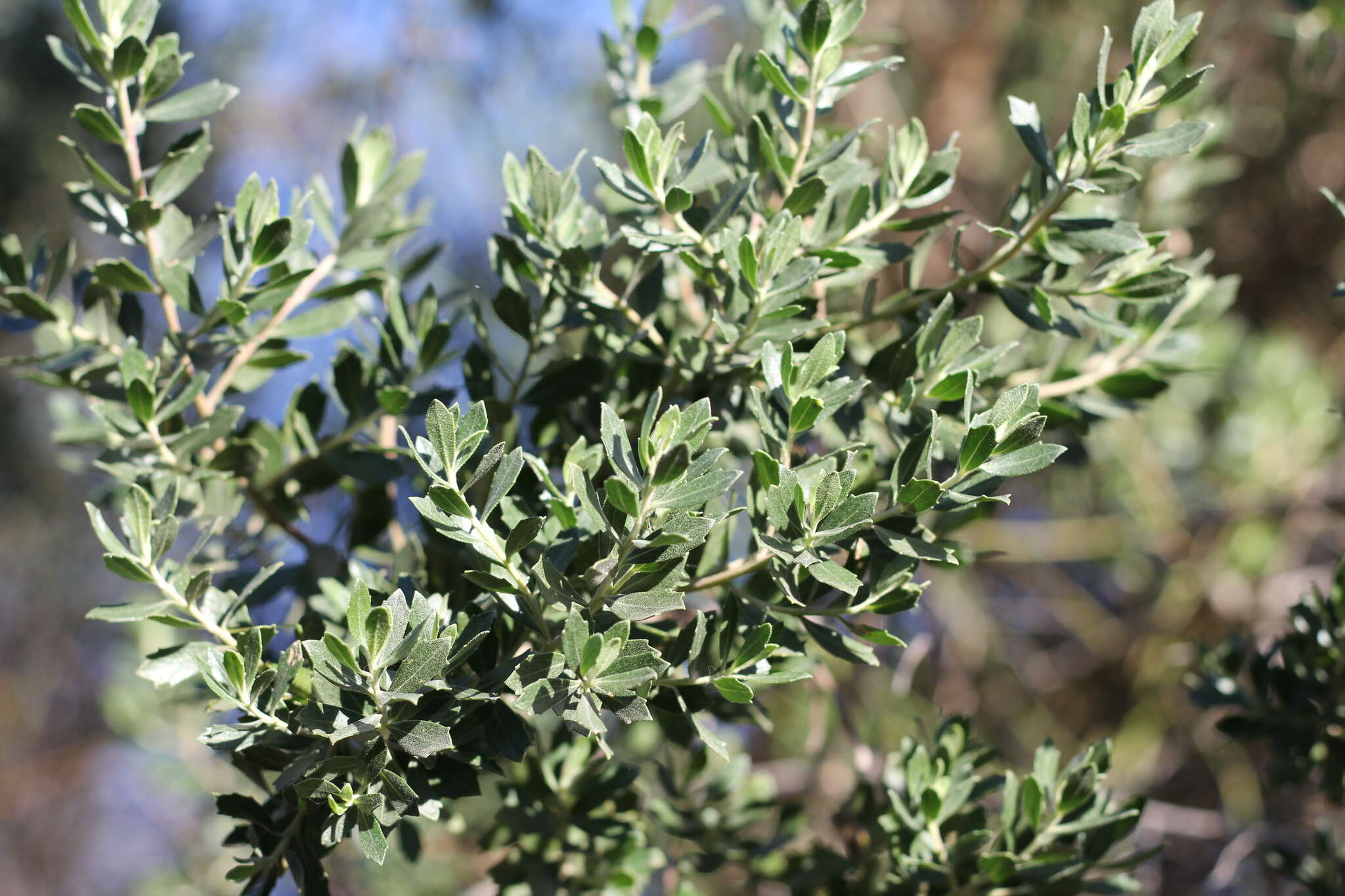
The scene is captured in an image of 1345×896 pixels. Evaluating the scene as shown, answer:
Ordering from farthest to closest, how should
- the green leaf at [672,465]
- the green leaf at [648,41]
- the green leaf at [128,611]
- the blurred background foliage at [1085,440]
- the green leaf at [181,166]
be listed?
the blurred background foliage at [1085,440], the green leaf at [648,41], the green leaf at [181,166], the green leaf at [128,611], the green leaf at [672,465]

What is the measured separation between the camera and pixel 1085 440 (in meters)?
1.30

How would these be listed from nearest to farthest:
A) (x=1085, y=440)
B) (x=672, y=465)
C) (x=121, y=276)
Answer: (x=672, y=465), (x=121, y=276), (x=1085, y=440)

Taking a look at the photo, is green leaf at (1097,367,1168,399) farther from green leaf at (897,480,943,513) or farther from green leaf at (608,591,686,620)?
green leaf at (608,591,686,620)

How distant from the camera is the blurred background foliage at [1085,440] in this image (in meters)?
1.60

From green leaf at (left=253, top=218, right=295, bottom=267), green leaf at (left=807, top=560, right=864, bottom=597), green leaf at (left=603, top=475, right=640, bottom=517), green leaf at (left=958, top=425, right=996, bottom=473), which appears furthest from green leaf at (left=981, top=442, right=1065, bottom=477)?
green leaf at (left=253, top=218, right=295, bottom=267)

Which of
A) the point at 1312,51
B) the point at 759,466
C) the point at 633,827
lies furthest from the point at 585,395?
the point at 1312,51

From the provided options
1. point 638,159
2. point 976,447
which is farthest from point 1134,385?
point 638,159

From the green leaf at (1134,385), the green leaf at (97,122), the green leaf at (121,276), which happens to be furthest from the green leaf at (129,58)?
the green leaf at (1134,385)

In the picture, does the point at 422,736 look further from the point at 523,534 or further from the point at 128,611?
the point at 128,611

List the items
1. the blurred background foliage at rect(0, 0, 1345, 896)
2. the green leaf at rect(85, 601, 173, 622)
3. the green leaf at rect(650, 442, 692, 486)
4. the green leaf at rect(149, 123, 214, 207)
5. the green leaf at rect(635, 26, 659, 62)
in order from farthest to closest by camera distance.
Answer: the blurred background foliage at rect(0, 0, 1345, 896) → the green leaf at rect(635, 26, 659, 62) → the green leaf at rect(149, 123, 214, 207) → the green leaf at rect(85, 601, 173, 622) → the green leaf at rect(650, 442, 692, 486)

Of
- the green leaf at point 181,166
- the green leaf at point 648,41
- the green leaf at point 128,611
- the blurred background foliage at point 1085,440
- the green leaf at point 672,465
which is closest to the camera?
the green leaf at point 672,465

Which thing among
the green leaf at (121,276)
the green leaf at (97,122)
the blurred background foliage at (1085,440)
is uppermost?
the green leaf at (97,122)

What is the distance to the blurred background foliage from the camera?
62.9 inches

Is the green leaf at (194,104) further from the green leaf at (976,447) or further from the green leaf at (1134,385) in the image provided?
the green leaf at (1134,385)
